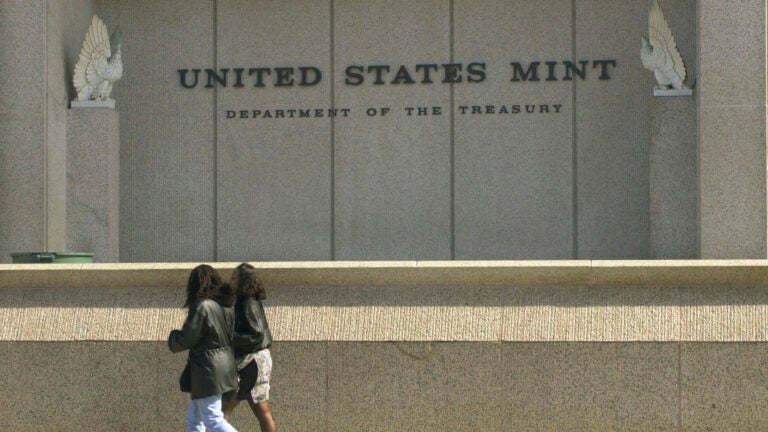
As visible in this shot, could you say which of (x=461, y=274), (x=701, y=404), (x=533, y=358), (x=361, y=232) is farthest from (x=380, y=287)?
(x=361, y=232)

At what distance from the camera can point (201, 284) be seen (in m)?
9.37

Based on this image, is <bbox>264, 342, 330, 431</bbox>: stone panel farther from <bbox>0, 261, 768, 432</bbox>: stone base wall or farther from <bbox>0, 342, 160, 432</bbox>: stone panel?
<bbox>0, 342, 160, 432</bbox>: stone panel

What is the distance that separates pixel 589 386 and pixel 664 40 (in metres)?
6.57

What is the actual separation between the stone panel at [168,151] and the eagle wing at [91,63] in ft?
3.71

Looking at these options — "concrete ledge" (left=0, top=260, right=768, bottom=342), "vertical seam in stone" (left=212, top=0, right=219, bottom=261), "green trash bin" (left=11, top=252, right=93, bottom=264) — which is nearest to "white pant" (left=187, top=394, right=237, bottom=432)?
"concrete ledge" (left=0, top=260, right=768, bottom=342)

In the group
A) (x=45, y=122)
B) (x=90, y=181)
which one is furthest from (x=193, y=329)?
(x=90, y=181)

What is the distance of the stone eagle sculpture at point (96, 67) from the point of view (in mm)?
16906

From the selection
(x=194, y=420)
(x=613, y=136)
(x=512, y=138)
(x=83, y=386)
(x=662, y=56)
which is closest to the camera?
(x=194, y=420)

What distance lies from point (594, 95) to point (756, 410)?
745cm

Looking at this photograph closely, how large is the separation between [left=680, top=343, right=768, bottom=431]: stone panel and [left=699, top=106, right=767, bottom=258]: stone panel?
4.65 meters

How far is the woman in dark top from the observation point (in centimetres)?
974

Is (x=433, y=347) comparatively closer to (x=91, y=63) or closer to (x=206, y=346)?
(x=206, y=346)

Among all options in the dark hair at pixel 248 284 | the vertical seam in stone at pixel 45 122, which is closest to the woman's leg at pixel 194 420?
the dark hair at pixel 248 284

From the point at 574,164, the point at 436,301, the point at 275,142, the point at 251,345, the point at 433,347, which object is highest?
the point at 275,142
